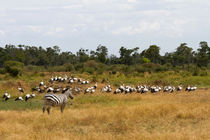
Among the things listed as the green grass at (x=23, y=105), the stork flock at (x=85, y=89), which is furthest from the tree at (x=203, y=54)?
the green grass at (x=23, y=105)

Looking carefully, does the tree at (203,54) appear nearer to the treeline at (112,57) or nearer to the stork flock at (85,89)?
the treeline at (112,57)

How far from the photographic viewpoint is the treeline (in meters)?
66.4

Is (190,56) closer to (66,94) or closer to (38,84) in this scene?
(38,84)

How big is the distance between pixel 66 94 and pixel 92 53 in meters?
67.5

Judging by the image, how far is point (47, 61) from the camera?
72.0 metres

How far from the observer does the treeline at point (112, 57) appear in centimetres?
6644

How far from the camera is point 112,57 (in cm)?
8450

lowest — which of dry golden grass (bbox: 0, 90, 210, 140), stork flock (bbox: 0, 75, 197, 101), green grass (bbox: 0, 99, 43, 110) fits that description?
dry golden grass (bbox: 0, 90, 210, 140)

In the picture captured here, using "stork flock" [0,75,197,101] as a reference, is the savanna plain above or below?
below

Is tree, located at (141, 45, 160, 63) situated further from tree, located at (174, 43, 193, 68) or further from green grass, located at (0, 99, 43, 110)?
green grass, located at (0, 99, 43, 110)

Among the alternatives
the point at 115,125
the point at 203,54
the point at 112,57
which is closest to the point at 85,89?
the point at 115,125

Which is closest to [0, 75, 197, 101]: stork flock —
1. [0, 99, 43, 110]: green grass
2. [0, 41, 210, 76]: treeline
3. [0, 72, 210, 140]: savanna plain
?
[0, 99, 43, 110]: green grass

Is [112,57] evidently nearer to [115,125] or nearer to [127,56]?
[127,56]

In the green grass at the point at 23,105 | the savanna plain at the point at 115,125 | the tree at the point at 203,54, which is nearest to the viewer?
the savanna plain at the point at 115,125
